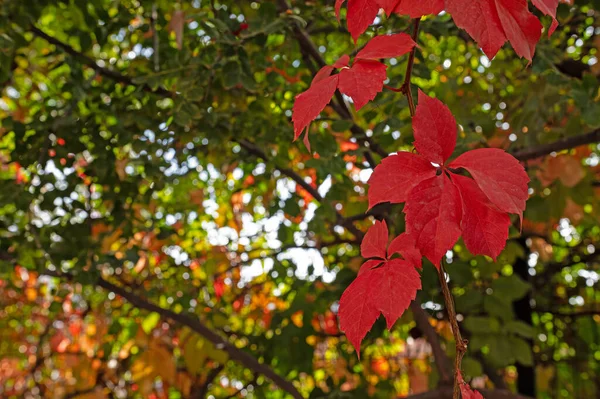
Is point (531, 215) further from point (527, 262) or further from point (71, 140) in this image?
point (71, 140)

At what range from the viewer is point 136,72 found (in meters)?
1.45

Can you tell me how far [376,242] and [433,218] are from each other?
11 centimetres

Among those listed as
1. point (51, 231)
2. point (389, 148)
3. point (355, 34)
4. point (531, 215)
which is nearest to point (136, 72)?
point (51, 231)

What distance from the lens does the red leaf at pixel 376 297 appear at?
21.6 inches

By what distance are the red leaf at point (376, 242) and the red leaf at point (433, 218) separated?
4.0 inches

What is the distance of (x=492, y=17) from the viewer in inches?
21.3

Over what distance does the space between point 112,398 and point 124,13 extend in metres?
1.57

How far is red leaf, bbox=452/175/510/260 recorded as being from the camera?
1.74 ft

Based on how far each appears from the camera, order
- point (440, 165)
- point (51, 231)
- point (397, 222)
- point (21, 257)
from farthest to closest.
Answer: point (51, 231) → point (21, 257) → point (397, 222) → point (440, 165)

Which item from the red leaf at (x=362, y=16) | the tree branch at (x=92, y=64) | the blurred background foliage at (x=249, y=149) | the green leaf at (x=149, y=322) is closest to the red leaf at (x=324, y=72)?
the red leaf at (x=362, y=16)

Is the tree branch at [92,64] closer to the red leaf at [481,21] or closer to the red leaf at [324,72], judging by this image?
the red leaf at [324,72]

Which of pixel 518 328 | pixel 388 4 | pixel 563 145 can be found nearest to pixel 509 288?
pixel 518 328

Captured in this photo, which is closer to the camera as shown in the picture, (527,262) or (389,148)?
(389,148)

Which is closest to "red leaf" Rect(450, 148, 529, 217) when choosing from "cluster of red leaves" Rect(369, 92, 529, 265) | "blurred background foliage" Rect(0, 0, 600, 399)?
"cluster of red leaves" Rect(369, 92, 529, 265)
